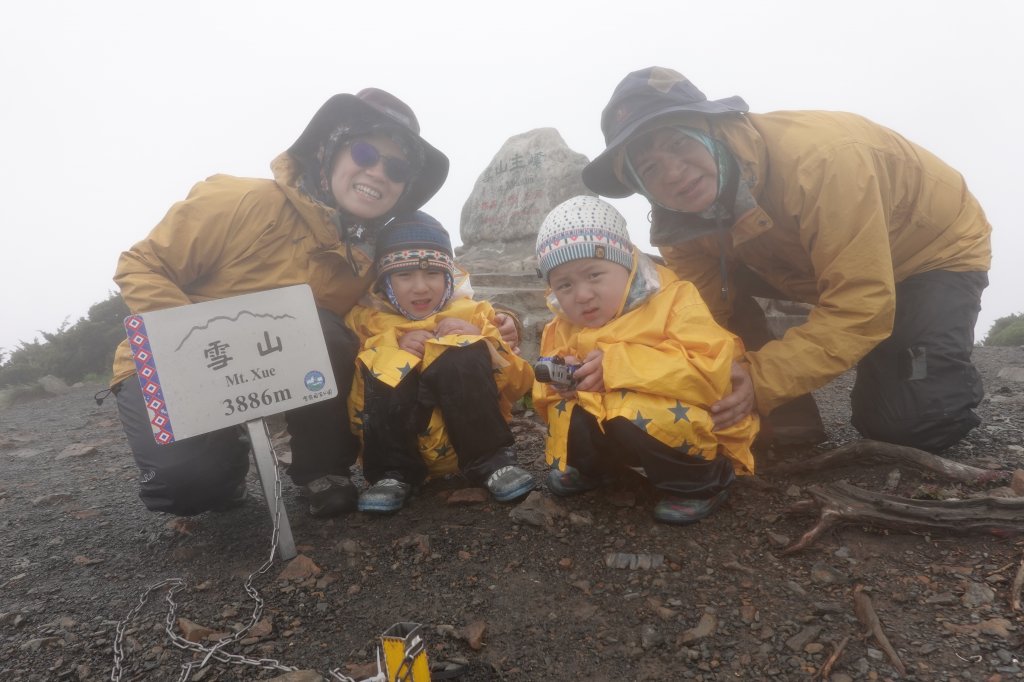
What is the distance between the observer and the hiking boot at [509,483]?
2.86 meters

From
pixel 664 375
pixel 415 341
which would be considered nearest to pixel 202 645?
pixel 415 341

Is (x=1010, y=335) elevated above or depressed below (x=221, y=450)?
below

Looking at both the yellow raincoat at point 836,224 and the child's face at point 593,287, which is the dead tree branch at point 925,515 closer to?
the yellow raincoat at point 836,224

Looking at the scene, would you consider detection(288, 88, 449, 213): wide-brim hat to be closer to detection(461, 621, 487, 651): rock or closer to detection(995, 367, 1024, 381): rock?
detection(461, 621, 487, 651): rock

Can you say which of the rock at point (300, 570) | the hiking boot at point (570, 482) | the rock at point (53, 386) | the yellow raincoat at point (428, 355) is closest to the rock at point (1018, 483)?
the hiking boot at point (570, 482)

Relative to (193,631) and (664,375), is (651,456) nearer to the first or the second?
(664,375)

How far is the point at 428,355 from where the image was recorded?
2938 mm

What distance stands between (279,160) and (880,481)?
326cm

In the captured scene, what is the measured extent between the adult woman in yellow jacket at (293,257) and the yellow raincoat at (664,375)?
1106 mm

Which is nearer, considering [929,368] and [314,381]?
[314,381]

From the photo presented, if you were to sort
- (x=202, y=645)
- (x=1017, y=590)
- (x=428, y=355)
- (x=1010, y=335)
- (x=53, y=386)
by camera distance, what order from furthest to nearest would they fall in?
(x=53, y=386) < (x=1010, y=335) < (x=428, y=355) < (x=202, y=645) < (x=1017, y=590)

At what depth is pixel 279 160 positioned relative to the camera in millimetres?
3205

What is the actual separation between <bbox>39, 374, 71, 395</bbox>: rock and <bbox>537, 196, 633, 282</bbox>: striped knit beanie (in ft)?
32.4

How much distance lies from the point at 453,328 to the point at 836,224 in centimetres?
176
